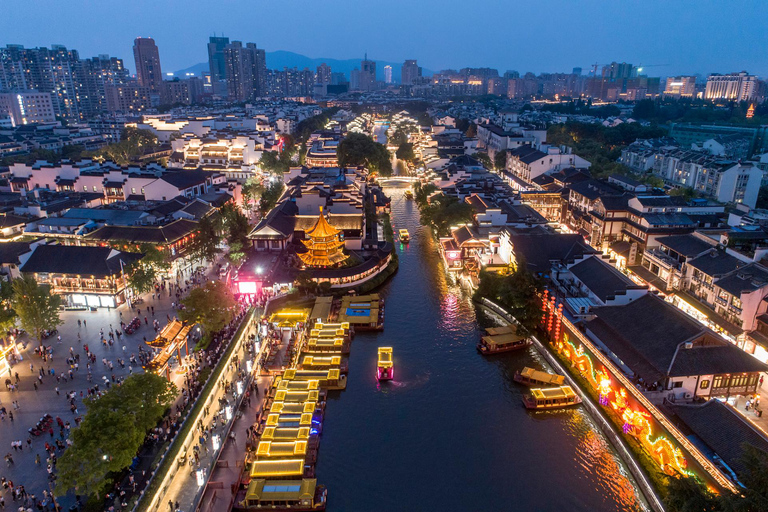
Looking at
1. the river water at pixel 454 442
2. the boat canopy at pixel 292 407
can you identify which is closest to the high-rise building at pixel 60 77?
the boat canopy at pixel 292 407

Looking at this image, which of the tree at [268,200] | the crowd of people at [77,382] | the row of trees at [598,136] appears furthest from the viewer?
the row of trees at [598,136]

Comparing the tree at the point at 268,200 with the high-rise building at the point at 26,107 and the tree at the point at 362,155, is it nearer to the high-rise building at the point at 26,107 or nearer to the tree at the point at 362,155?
the tree at the point at 362,155

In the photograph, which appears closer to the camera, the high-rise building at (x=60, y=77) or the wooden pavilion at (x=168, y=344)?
the wooden pavilion at (x=168, y=344)

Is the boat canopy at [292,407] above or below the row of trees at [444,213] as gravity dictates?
below

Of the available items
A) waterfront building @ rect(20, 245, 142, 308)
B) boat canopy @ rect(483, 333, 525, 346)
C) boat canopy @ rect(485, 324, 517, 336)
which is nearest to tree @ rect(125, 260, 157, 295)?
waterfront building @ rect(20, 245, 142, 308)

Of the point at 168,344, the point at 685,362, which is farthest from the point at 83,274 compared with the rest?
the point at 685,362

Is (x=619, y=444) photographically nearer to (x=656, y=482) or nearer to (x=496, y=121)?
(x=656, y=482)
